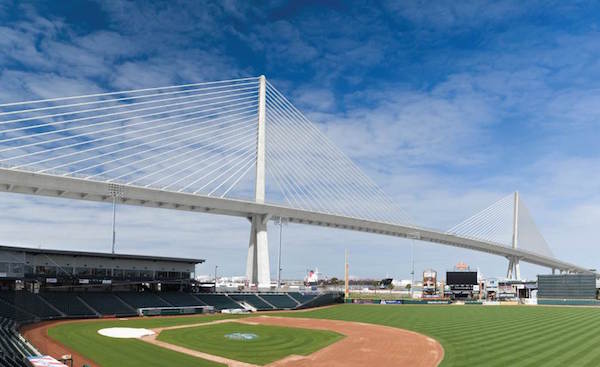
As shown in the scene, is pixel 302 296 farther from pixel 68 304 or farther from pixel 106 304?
pixel 68 304

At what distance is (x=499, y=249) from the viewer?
12569 centimetres

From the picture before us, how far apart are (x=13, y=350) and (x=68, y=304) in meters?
28.9

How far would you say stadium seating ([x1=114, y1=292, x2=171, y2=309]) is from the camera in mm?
57506

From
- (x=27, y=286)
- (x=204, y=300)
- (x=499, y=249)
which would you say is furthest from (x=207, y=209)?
(x=499, y=249)

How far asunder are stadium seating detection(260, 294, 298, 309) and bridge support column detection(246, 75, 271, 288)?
2.89 metres

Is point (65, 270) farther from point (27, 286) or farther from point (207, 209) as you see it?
point (207, 209)

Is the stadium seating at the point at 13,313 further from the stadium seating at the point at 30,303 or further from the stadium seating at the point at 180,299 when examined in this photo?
the stadium seating at the point at 180,299

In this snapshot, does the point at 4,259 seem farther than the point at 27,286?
No

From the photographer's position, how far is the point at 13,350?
1003 inches

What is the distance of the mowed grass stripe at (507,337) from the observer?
30.7 meters

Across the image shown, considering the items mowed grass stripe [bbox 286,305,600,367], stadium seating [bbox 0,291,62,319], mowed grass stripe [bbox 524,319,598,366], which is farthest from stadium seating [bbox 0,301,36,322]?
mowed grass stripe [bbox 524,319,598,366]

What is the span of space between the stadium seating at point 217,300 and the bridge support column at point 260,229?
5160 millimetres

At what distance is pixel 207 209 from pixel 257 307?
16456mm

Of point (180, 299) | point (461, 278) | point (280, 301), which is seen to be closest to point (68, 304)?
point (180, 299)
